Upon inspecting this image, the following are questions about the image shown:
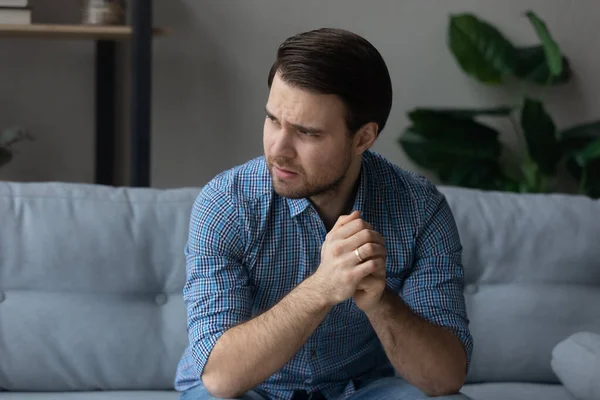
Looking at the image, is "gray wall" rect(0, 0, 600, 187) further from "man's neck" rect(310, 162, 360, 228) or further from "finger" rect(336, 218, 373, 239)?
"finger" rect(336, 218, 373, 239)

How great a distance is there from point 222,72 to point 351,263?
163 centimetres

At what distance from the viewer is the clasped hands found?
54.6 inches

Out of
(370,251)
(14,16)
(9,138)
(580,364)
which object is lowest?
(580,364)

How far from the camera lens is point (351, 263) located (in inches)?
54.6

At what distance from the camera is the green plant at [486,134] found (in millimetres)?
2930

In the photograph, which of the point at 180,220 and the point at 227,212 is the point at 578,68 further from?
the point at 227,212

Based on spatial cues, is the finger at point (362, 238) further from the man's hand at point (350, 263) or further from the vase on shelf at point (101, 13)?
the vase on shelf at point (101, 13)

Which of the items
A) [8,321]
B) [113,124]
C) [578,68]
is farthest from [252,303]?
[578,68]

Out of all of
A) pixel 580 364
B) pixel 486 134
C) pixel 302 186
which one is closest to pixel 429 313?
→ pixel 302 186

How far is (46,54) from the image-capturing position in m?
2.77

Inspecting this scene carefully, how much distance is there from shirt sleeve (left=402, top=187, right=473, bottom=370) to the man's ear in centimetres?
17

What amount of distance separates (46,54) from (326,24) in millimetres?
888

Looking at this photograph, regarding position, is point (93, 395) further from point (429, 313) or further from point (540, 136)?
point (540, 136)

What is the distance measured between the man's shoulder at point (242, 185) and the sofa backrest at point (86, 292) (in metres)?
0.36
